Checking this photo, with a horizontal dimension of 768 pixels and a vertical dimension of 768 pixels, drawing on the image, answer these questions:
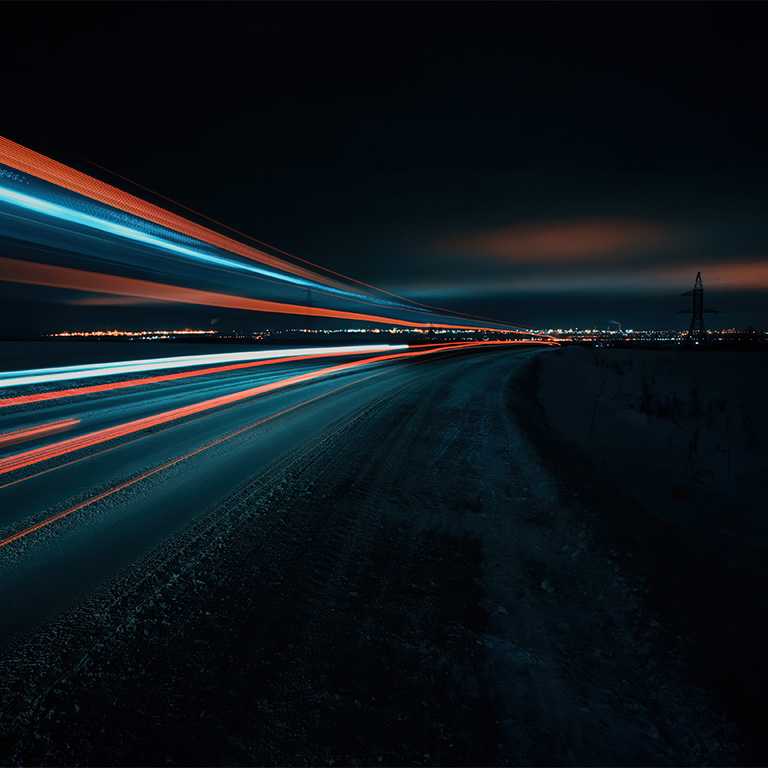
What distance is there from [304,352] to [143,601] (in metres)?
24.1

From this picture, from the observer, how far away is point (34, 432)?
7023 mm

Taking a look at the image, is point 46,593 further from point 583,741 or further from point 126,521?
point 583,741

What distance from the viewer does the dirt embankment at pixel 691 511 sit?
7.33ft

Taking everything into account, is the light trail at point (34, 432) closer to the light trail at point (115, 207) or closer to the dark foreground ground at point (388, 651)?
the dark foreground ground at point (388, 651)

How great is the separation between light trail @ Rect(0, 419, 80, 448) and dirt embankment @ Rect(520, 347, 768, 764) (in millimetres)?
8239

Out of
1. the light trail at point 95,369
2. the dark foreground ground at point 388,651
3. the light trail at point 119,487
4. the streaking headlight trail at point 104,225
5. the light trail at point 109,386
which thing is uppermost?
the streaking headlight trail at point 104,225

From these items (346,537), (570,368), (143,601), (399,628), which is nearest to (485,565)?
(399,628)

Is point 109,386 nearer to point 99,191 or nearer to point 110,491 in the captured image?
point 99,191

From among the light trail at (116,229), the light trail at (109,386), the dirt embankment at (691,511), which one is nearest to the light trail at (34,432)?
the light trail at (109,386)

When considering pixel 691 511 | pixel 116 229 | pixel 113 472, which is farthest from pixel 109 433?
pixel 116 229

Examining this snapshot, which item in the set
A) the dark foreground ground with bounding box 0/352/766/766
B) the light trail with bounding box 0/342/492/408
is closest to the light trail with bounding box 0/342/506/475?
the dark foreground ground with bounding box 0/352/766/766

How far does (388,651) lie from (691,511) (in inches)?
172

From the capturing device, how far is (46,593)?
2.81m

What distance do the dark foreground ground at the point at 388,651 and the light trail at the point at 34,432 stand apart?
504 cm
